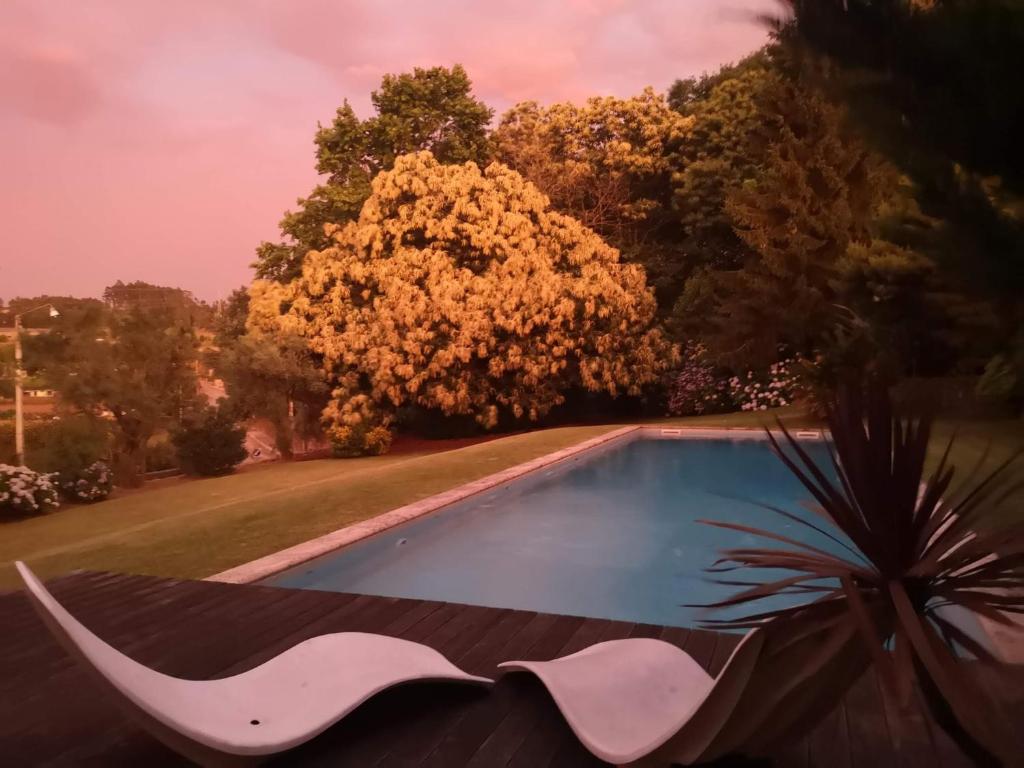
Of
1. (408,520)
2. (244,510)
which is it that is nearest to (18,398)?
(244,510)

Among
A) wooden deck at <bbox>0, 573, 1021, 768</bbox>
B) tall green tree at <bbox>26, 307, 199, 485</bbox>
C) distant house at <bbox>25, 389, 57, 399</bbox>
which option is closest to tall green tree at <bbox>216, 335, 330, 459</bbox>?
tall green tree at <bbox>26, 307, 199, 485</bbox>

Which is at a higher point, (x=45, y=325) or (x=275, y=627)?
(x=45, y=325)

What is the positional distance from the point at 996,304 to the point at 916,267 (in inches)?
320

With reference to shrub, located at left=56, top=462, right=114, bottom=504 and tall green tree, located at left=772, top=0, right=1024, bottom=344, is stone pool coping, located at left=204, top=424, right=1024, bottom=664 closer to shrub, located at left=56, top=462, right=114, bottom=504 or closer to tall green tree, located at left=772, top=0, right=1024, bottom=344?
tall green tree, located at left=772, top=0, right=1024, bottom=344

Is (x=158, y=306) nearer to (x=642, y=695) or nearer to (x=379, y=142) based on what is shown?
(x=379, y=142)

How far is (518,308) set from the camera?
15.3 meters

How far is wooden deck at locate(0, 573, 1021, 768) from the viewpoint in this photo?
223 cm

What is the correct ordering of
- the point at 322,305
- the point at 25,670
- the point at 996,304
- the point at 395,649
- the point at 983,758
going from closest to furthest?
the point at 983,758
the point at 996,304
the point at 395,649
the point at 25,670
the point at 322,305

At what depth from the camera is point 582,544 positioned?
25.3 feet

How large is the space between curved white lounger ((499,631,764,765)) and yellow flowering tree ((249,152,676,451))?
12414mm

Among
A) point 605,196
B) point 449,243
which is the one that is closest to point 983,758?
point 449,243

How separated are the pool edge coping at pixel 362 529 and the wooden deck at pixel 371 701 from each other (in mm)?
451

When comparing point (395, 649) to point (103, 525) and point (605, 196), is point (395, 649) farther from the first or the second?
point (605, 196)

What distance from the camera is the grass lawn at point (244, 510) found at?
5387 mm
